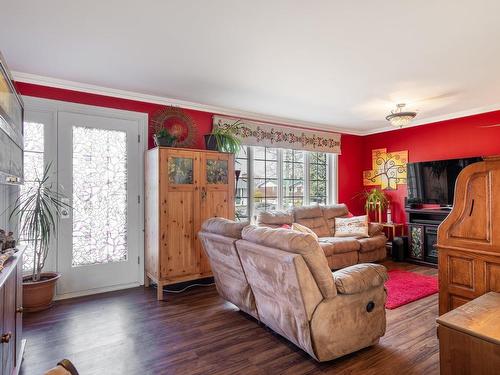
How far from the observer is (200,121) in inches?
177

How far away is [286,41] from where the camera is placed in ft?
8.36

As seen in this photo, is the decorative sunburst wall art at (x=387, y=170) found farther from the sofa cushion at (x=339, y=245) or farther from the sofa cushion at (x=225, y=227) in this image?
the sofa cushion at (x=225, y=227)

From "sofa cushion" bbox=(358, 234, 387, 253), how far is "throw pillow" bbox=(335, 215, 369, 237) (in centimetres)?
14

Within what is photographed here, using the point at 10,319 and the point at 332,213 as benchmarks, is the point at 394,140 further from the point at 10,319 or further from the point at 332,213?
the point at 10,319

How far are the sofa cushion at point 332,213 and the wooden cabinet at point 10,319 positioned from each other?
4372mm

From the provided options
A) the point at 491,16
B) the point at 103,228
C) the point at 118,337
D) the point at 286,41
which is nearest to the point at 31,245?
the point at 103,228

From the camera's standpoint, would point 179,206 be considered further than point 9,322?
Yes

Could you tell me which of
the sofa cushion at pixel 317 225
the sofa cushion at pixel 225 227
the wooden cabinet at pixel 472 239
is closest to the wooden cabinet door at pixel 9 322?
the sofa cushion at pixel 225 227

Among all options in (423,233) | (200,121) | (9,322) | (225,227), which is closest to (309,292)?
(225,227)

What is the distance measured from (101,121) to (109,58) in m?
1.09

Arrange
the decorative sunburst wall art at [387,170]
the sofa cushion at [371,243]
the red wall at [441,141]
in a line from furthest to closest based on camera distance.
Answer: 1. the decorative sunburst wall art at [387,170]
2. the sofa cushion at [371,243]
3. the red wall at [441,141]

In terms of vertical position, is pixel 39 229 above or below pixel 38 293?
above

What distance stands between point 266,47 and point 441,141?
13.3 feet

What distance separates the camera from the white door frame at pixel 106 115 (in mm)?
3379
